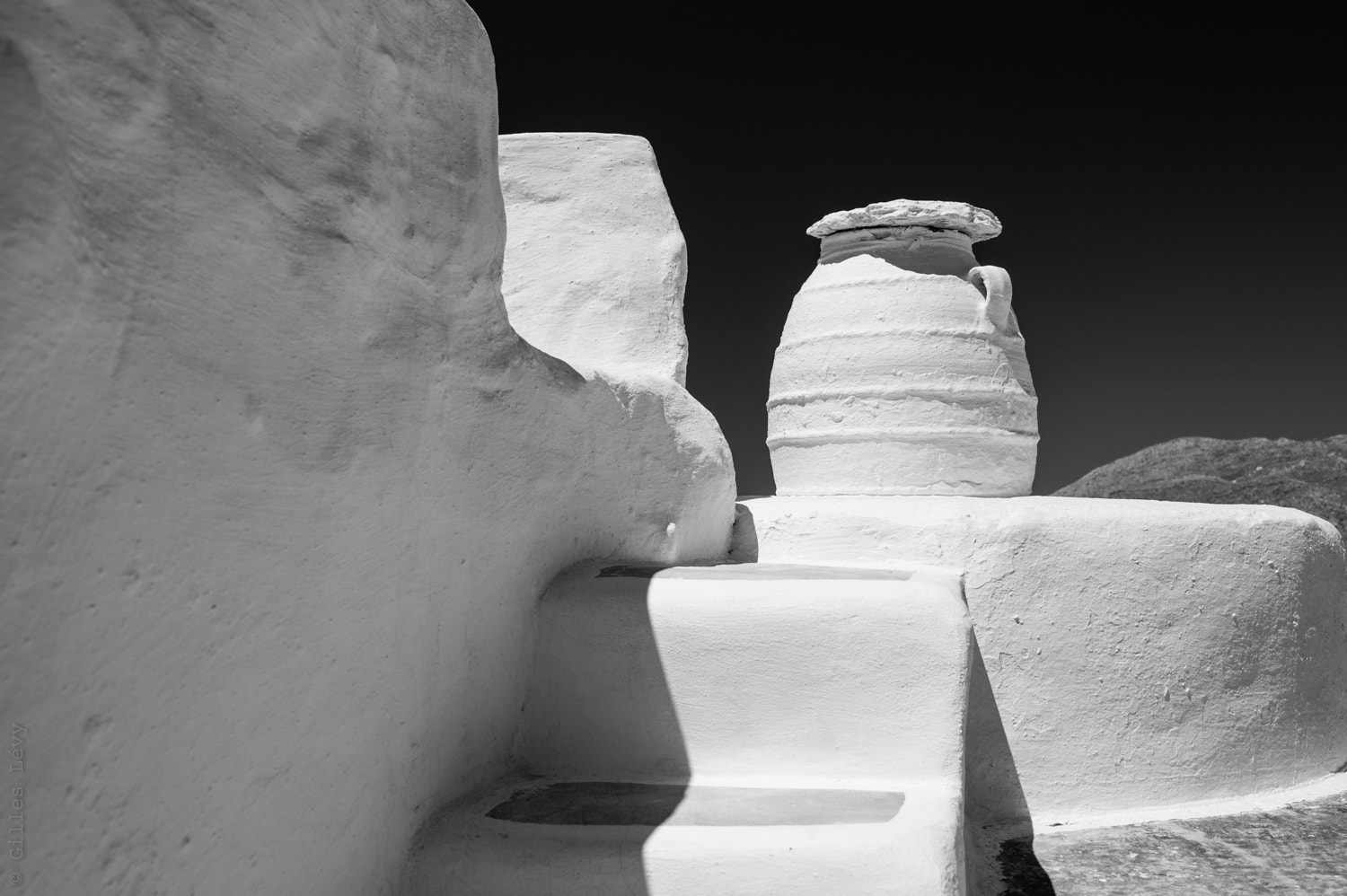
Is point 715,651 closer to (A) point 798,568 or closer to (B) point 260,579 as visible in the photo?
(A) point 798,568

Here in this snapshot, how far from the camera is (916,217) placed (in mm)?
4312

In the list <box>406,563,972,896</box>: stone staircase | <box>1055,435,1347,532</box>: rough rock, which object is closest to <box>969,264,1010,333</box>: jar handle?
<box>406,563,972,896</box>: stone staircase

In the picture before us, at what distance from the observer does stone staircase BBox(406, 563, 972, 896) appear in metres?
1.95

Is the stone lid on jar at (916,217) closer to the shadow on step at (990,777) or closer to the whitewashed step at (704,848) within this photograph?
the shadow on step at (990,777)

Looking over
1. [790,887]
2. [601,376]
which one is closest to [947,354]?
[601,376]

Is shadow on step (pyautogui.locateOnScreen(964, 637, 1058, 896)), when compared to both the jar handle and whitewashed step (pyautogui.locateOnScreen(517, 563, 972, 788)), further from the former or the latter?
the jar handle

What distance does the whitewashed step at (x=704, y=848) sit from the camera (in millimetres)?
1887

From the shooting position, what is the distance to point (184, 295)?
1.42 meters

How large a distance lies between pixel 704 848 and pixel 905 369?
8.22ft

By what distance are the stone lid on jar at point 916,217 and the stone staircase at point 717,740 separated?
204 cm

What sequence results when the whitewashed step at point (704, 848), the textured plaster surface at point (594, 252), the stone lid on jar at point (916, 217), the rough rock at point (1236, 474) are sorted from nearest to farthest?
the whitewashed step at point (704, 848)
the textured plaster surface at point (594, 252)
the stone lid on jar at point (916, 217)
the rough rock at point (1236, 474)

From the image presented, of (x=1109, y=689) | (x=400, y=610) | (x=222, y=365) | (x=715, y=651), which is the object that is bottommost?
(x=1109, y=689)

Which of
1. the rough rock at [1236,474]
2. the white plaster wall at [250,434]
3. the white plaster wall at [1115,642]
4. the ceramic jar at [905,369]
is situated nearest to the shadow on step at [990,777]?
the white plaster wall at [1115,642]

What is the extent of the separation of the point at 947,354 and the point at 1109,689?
1395 mm
